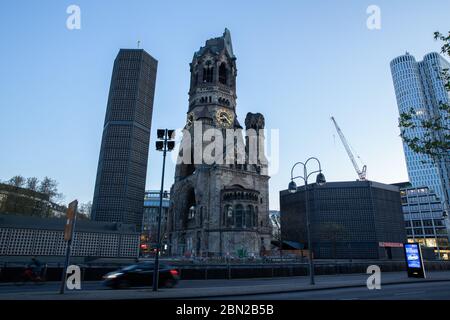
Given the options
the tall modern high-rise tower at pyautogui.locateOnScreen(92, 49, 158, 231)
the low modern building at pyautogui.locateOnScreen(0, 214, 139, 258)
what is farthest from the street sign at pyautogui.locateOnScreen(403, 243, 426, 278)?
the tall modern high-rise tower at pyautogui.locateOnScreen(92, 49, 158, 231)

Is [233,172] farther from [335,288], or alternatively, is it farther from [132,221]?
[335,288]

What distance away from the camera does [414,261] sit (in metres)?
27.4

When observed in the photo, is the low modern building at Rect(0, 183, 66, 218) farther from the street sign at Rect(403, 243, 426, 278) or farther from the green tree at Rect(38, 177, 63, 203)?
the street sign at Rect(403, 243, 426, 278)

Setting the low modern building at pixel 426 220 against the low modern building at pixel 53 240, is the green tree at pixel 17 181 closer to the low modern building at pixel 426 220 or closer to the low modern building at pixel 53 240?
the low modern building at pixel 53 240

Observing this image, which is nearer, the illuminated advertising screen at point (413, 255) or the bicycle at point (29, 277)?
the bicycle at point (29, 277)

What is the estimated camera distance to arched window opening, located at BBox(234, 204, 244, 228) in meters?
65.7

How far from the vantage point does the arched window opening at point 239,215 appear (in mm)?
65688

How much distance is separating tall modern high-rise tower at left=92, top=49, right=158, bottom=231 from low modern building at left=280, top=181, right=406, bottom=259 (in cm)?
5945

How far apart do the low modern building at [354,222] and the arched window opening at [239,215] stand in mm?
32120

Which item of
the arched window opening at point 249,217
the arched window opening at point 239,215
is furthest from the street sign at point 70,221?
the arched window opening at point 249,217

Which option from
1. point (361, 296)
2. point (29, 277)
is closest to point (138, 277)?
point (29, 277)
